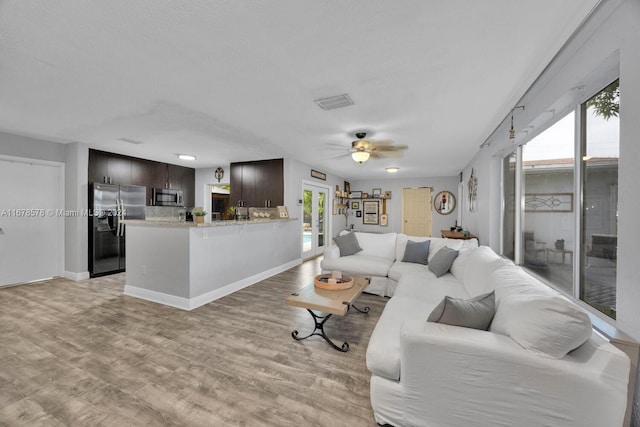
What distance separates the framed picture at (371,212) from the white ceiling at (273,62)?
552cm

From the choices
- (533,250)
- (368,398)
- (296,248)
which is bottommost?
(368,398)

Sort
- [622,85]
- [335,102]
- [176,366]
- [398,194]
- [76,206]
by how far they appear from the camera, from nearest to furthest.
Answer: [622,85]
[176,366]
[335,102]
[76,206]
[398,194]

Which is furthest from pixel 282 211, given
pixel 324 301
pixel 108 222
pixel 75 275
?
pixel 75 275

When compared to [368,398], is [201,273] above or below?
above

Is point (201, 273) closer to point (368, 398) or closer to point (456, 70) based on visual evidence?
point (368, 398)

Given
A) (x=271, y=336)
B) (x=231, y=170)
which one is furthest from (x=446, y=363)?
(x=231, y=170)

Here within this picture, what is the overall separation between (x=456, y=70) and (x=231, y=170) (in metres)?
5.22

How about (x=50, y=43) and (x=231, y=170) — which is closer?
(x=50, y=43)

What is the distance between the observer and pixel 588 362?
44.7 inches

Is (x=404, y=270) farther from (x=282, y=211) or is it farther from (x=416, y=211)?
(x=416, y=211)

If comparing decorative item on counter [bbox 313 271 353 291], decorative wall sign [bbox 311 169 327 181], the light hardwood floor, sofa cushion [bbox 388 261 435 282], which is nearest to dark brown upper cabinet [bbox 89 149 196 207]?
the light hardwood floor

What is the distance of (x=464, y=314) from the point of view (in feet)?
4.88

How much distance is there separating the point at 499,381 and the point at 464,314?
0.34 meters

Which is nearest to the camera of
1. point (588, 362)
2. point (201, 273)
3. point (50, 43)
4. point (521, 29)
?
point (588, 362)
